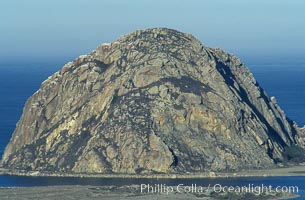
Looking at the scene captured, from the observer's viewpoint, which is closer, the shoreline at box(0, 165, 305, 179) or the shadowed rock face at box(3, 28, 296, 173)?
the shoreline at box(0, 165, 305, 179)

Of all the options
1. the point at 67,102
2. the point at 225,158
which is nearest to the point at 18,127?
the point at 67,102

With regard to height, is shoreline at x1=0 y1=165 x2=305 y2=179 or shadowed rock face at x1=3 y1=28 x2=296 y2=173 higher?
shadowed rock face at x1=3 y1=28 x2=296 y2=173

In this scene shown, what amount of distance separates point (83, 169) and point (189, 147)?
45.1ft

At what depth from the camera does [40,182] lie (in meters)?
147

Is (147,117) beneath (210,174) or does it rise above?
above

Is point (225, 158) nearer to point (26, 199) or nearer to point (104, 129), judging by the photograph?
point (104, 129)

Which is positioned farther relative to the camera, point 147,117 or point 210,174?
point 147,117

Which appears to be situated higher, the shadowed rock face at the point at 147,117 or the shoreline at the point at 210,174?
the shadowed rock face at the point at 147,117

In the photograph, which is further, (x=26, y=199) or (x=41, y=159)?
(x=41, y=159)

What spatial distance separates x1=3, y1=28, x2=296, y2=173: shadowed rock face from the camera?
153 metres

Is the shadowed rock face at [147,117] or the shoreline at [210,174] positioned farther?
the shadowed rock face at [147,117]

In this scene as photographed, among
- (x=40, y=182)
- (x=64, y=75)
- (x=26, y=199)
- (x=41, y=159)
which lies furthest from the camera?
(x=64, y=75)

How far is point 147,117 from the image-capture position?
158 metres

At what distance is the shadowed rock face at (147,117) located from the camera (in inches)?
6029
